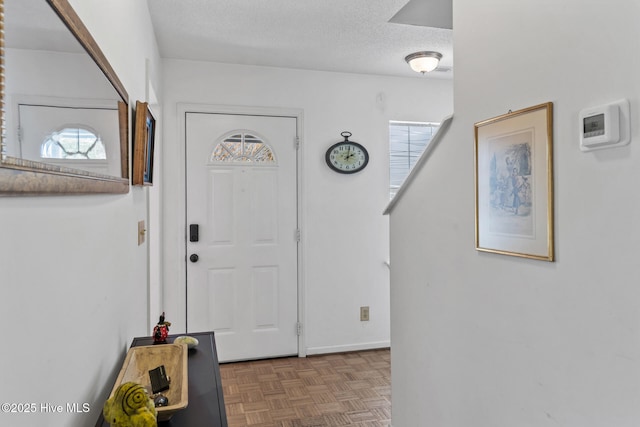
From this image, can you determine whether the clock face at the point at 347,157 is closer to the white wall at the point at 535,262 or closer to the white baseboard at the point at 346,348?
the white baseboard at the point at 346,348

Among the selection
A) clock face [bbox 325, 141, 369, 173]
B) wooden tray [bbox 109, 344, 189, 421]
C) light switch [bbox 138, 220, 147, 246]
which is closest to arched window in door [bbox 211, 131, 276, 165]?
clock face [bbox 325, 141, 369, 173]

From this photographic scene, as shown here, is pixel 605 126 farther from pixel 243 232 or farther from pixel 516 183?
pixel 243 232

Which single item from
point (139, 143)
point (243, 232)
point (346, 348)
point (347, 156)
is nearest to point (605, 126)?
point (139, 143)

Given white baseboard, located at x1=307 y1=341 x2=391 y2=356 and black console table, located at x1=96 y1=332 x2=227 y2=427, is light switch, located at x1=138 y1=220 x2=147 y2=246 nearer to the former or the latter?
black console table, located at x1=96 y1=332 x2=227 y2=427

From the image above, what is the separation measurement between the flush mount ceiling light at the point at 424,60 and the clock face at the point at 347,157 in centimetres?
80

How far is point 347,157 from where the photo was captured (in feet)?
12.3

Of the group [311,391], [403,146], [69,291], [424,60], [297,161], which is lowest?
[311,391]

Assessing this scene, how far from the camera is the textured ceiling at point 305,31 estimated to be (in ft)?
8.19

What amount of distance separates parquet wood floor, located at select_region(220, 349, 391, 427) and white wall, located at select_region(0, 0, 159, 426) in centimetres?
130

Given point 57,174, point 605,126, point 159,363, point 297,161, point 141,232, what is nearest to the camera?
point 57,174

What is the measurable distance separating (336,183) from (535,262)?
2516 millimetres

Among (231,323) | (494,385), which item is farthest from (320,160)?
(494,385)

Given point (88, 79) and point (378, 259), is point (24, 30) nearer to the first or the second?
point (88, 79)

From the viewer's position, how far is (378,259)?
384 cm
